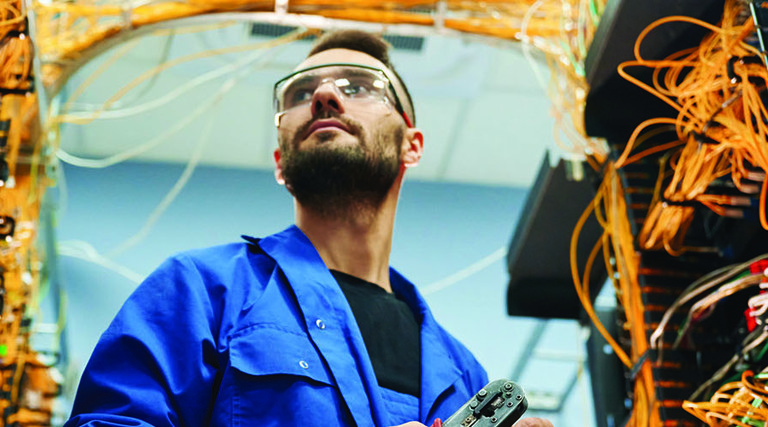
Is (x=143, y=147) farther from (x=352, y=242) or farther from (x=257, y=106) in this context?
(x=352, y=242)

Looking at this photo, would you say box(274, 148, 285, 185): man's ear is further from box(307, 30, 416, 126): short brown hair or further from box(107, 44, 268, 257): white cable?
box(107, 44, 268, 257): white cable

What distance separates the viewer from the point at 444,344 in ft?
5.42

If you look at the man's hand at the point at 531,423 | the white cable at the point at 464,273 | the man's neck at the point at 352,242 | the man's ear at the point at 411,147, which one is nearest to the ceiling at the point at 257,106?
the white cable at the point at 464,273

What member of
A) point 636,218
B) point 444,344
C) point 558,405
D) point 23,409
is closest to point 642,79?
point 636,218

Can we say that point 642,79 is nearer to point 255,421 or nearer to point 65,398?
point 255,421

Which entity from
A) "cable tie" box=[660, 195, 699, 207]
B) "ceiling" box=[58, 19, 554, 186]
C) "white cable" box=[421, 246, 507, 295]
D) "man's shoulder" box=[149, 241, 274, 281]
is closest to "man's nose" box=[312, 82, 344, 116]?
"man's shoulder" box=[149, 241, 274, 281]

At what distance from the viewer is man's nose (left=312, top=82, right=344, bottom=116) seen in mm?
1699

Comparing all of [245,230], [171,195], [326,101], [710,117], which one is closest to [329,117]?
[326,101]

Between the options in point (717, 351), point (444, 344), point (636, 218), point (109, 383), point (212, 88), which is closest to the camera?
point (109, 383)

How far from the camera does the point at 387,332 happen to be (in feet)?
5.01

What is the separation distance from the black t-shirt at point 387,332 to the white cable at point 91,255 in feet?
7.98

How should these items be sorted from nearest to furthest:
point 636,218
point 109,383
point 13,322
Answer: point 109,383, point 636,218, point 13,322

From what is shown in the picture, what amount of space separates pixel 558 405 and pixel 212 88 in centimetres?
204

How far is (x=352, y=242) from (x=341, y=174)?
13cm
